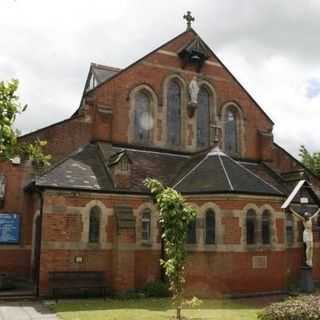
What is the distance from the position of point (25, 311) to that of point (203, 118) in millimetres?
15460

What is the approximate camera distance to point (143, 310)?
49.4 feet

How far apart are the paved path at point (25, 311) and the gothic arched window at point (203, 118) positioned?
13.4 m

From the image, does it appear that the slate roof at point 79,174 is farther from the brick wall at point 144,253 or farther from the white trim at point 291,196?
the white trim at point 291,196

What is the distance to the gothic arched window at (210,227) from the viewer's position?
1920cm

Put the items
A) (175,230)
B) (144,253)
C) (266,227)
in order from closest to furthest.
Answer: (175,230) → (144,253) → (266,227)

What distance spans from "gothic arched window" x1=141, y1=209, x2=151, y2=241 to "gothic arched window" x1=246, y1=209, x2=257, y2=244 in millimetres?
4555

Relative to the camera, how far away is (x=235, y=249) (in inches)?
744

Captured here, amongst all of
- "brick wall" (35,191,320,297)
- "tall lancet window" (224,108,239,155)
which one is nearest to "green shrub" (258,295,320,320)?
"brick wall" (35,191,320,297)

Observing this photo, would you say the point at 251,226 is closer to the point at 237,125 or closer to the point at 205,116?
the point at 205,116

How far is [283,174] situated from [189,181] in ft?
26.9

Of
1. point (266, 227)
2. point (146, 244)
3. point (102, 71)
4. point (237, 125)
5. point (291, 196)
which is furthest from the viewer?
point (102, 71)

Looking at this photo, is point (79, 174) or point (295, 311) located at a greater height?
point (79, 174)

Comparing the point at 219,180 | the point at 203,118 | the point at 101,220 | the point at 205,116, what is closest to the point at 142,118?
the point at 203,118

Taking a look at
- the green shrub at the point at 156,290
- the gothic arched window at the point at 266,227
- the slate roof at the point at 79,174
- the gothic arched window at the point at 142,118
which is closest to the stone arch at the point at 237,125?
the gothic arched window at the point at 142,118
